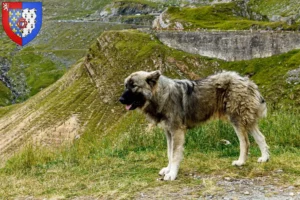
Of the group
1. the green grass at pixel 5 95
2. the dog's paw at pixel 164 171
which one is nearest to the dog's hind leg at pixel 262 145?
the dog's paw at pixel 164 171

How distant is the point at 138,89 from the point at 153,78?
427 mm

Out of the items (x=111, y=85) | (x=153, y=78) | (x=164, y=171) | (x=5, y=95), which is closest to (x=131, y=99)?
(x=153, y=78)

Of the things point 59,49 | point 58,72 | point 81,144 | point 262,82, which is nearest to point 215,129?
point 81,144

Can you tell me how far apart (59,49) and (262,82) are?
160 metres

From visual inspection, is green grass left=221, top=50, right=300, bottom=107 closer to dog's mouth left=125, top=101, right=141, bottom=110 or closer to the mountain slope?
the mountain slope

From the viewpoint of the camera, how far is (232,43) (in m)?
51.6

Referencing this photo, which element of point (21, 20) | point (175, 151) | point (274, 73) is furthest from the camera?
point (274, 73)

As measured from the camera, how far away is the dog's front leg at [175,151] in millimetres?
8781

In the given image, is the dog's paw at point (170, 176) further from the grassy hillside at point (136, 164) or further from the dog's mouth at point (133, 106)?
Answer: the dog's mouth at point (133, 106)

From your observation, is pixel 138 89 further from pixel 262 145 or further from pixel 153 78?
pixel 262 145

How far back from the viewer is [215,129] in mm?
12422

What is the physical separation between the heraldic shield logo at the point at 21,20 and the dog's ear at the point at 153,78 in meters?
27.5

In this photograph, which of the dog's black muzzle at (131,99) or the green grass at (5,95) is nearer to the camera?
the dog's black muzzle at (131,99)

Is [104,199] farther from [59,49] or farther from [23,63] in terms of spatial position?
[59,49]
